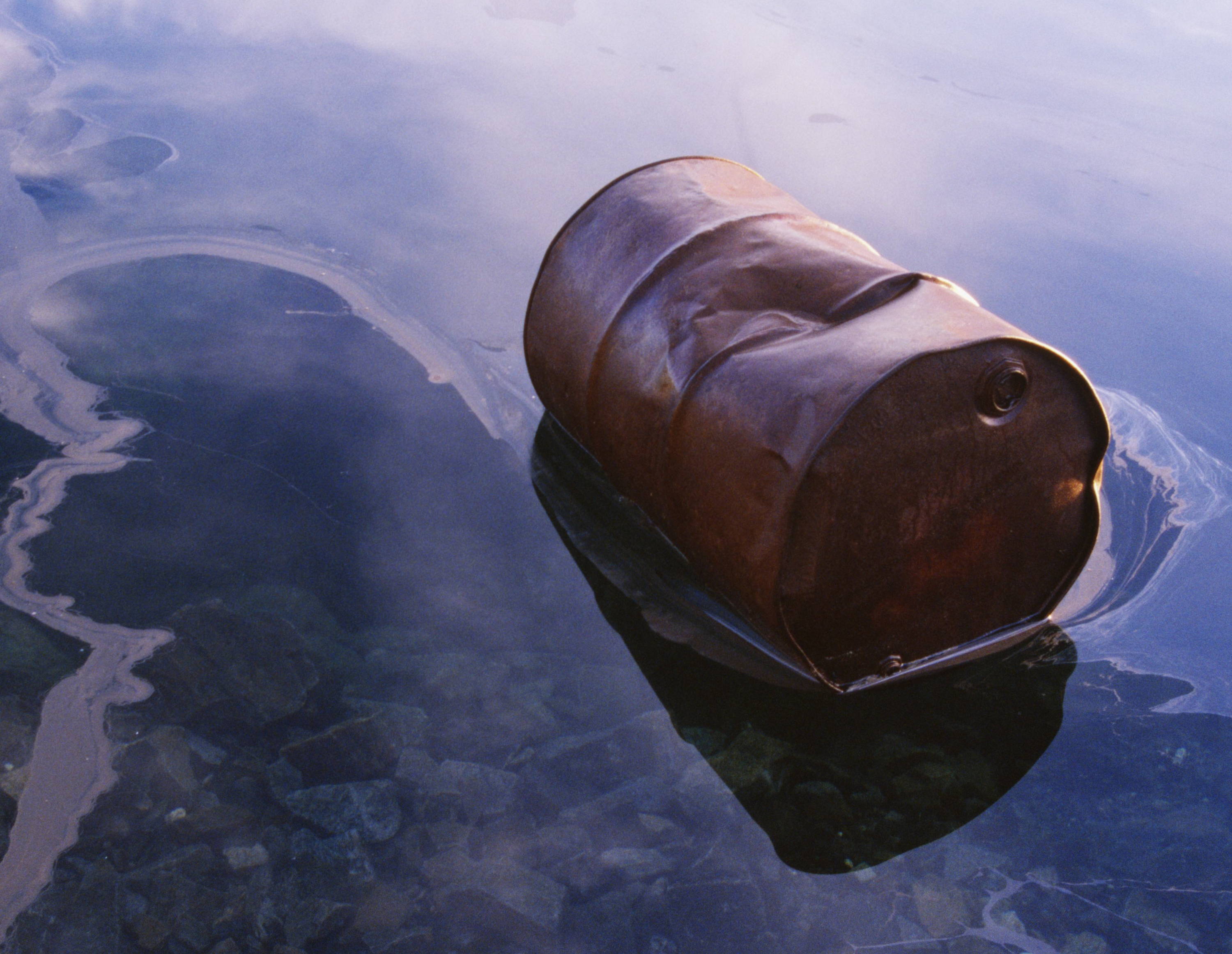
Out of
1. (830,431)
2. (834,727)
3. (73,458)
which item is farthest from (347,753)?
(73,458)

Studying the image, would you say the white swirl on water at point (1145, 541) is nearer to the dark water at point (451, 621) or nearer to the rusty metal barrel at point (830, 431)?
the dark water at point (451, 621)

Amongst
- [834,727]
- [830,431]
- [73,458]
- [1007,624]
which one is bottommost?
[73,458]

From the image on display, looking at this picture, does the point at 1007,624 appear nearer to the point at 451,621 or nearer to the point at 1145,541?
the point at 1145,541

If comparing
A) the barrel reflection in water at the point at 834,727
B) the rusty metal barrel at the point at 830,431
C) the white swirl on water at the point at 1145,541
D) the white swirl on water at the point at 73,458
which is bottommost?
the white swirl on water at the point at 73,458

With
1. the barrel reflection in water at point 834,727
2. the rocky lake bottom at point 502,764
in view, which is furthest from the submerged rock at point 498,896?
the barrel reflection in water at point 834,727

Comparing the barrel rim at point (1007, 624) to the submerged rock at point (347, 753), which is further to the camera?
the submerged rock at point (347, 753)

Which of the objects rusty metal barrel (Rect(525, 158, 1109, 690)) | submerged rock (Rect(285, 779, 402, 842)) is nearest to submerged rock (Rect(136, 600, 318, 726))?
submerged rock (Rect(285, 779, 402, 842))

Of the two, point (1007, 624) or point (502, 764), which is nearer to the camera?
point (502, 764)

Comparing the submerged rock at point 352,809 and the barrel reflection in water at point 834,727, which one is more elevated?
the barrel reflection in water at point 834,727
